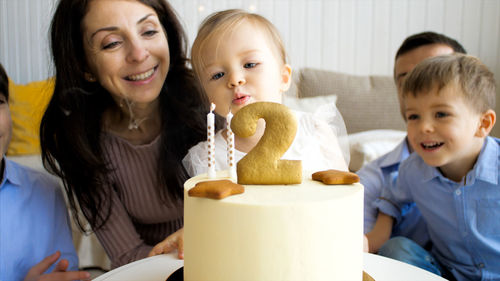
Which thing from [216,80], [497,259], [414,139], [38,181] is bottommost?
[497,259]

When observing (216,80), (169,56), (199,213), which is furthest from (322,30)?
(199,213)

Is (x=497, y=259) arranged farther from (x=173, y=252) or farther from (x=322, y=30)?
(x=322, y=30)

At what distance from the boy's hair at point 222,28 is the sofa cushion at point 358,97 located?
69.2 inches

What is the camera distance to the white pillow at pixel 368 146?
2277mm

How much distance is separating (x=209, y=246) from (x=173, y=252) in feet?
1.46

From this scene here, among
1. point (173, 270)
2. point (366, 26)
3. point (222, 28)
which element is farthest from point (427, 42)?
point (366, 26)

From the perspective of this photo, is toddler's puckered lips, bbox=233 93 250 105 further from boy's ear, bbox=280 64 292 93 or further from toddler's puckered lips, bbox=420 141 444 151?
toddler's puckered lips, bbox=420 141 444 151

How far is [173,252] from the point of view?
111cm

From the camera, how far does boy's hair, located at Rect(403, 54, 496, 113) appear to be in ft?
4.61

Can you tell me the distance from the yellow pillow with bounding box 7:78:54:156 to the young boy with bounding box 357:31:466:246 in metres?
1.87

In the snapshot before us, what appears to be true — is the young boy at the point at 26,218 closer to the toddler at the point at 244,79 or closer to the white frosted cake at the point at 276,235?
the toddler at the point at 244,79

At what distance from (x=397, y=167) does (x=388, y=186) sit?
162 mm

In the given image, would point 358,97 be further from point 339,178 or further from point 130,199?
point 339,178

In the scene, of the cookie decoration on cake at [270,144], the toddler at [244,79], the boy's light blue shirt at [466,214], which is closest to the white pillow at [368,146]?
the boy's light blue shirt at [466,214]
